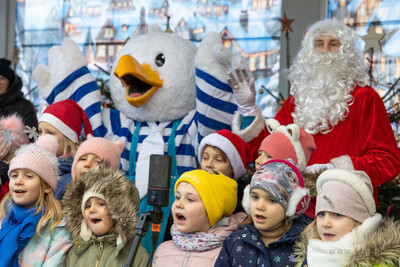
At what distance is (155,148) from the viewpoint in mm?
4309

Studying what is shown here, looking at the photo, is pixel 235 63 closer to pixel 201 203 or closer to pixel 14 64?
pixel 201 203

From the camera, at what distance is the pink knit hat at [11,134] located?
4258mm

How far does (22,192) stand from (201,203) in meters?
1.09

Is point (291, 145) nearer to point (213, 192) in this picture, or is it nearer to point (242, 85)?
point (213, 192)

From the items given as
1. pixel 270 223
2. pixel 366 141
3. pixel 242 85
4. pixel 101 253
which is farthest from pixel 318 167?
pixel 101 253

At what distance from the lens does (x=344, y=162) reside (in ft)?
11.0

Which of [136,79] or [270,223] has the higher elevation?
[136,79]

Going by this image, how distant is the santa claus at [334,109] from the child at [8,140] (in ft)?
5.02

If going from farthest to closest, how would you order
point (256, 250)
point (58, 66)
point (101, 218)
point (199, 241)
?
point (58, 66), point (101, 218), point (199, 241), point (256, 250)

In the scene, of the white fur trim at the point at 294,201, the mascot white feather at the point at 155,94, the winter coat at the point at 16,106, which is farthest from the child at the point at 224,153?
the winter coat at the point at 16,106

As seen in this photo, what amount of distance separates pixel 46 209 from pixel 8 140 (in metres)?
0.81

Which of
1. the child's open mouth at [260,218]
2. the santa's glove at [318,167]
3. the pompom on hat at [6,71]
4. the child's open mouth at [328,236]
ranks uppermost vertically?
the pompom on hat at [6,71]

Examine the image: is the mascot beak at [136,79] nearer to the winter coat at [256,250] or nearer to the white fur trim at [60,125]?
the white fur trim at [60,125]

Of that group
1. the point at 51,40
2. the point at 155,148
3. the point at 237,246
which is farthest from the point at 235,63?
the point at 51,40
